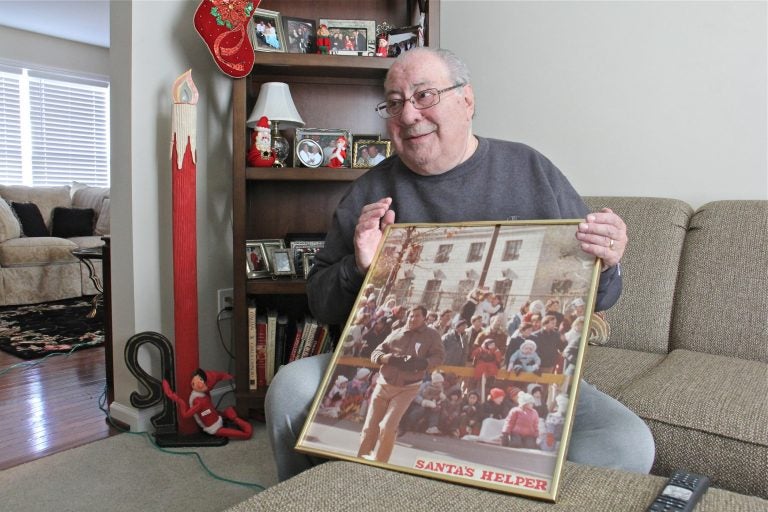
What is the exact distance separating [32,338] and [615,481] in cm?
357

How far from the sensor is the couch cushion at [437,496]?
0.75 m

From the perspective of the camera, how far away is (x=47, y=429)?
2.20 metres

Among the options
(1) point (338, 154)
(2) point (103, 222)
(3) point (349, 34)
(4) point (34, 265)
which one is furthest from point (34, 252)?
(3) point (349, 34)

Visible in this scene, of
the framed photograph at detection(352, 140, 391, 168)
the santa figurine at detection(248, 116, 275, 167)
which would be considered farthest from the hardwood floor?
the framed photograph at detection(352, 140, 391, 168)

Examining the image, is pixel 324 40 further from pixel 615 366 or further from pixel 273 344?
pixel 615 366

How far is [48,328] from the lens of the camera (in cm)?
379

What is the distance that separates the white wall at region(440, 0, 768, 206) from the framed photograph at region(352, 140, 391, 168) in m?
0.45

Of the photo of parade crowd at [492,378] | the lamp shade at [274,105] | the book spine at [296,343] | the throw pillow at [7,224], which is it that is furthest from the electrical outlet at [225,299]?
the throw pillow at [7,224]

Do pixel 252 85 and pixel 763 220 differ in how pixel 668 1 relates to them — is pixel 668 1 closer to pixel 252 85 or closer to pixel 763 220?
pixel 763 220

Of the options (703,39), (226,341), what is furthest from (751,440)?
(226,341)

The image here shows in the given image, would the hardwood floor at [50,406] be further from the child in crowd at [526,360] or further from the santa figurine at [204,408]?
the child in crowd at [526,360]

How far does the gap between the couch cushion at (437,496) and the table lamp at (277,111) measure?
5.06 feet

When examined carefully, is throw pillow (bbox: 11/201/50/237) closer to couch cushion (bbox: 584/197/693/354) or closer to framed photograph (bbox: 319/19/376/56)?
framed photograph (bbox: 319/19/376/56)

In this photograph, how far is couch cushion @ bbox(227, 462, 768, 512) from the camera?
755 millimetres
